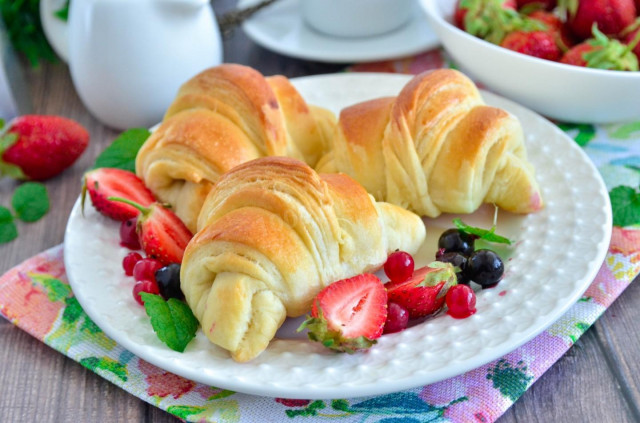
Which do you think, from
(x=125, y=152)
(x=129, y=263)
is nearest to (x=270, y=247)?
(x=129, y=263)

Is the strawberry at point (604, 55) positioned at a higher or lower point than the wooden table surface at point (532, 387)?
higher

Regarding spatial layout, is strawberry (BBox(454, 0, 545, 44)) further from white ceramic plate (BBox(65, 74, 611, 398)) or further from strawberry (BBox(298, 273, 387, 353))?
strawberry (BBox(298, 273, 387, 353))

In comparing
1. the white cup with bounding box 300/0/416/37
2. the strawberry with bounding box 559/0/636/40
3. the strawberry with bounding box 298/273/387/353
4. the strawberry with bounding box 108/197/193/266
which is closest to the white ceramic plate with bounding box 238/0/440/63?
the white cup with bounding box 300/0/416/37

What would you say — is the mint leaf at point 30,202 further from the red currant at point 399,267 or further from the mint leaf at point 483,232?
the mint leaf at point 483,232

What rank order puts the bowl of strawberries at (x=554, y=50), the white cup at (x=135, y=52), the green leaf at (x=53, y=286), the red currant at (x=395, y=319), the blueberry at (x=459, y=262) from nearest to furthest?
the red currant at (x=395, y=319)
the blueberry at (x=459, y=262)
the green leaf at (x=53, y=286)
the bowl of strawberries at (x=554, y=50)
the white cup at (x=135, y=52)

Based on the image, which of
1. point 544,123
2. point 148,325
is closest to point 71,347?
point 148,325

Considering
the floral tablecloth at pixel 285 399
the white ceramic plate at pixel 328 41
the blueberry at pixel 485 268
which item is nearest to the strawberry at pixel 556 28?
the white ceramic plate at pixel 328 41

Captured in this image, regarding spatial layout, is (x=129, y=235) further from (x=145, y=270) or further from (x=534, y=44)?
(x=534, y=44)
